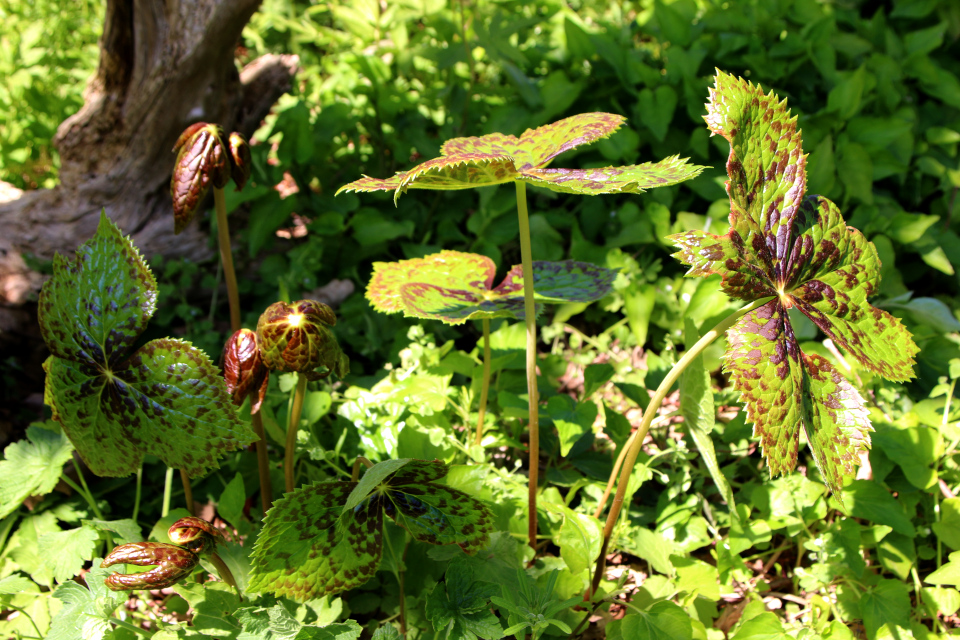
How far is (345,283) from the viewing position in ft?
8.94

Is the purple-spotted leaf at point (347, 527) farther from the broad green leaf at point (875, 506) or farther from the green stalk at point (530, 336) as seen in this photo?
the broad green leaf at point (875, 506)

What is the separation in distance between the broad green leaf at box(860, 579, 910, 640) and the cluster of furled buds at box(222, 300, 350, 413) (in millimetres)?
1400

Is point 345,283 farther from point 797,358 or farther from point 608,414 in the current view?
point 797,358

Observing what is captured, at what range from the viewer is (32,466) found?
5.32ft

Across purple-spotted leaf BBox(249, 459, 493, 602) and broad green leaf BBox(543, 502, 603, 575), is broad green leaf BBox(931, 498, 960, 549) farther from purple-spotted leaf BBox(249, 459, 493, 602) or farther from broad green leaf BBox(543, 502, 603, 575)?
purple-spotted leaf BBox(249, 459, 493, 602)

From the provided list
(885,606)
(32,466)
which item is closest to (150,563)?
(32,466)

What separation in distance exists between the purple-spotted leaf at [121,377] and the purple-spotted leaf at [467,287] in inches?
19.0

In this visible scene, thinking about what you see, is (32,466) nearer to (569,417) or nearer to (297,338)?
(297,338)

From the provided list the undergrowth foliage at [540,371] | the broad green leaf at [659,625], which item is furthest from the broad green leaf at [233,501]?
the broad green leaf at [659,625]

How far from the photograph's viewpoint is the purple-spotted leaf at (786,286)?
112cm

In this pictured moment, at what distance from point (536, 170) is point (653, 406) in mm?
515

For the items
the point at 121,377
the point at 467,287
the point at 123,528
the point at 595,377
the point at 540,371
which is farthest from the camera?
the point at 540,371

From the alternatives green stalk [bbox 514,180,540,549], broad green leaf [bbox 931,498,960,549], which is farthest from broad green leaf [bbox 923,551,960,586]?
green stalk [bbox 514,180,540,549]

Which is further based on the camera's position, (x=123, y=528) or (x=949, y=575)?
(x=949, y=575)
